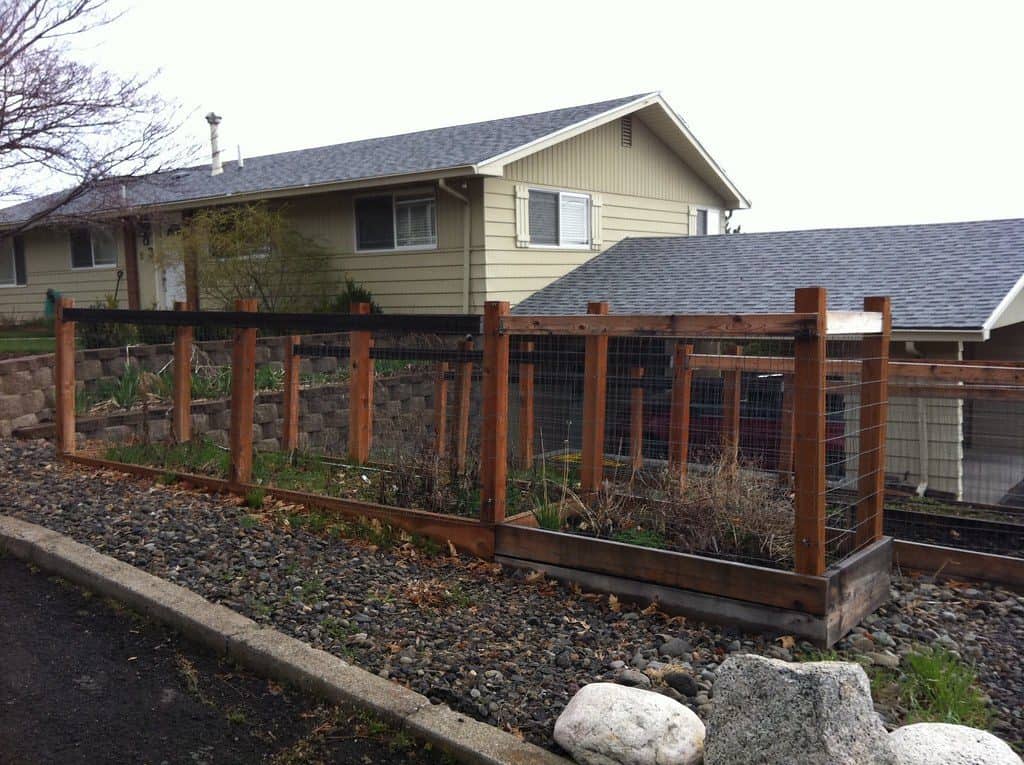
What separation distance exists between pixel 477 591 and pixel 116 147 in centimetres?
1066

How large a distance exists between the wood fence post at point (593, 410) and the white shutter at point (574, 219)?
1001cm

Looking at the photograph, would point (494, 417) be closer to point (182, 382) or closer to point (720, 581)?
point (720, 581)

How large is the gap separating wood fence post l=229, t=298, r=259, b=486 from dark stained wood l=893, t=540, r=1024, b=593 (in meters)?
4.72

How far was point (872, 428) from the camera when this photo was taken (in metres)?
5.41

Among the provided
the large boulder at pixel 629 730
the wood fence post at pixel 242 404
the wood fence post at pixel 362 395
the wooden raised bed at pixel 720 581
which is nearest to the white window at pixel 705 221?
the wood fence post at pixel 362 395

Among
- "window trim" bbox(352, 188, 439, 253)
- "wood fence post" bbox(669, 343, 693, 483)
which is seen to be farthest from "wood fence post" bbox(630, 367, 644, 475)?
"window trim" bbox(352, 188, 439, 253)

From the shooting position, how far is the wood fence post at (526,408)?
25.5 feet

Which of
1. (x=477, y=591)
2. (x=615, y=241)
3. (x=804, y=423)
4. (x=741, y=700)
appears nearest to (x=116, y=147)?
(x=615, y=241)

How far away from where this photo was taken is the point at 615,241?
1784 centimetres

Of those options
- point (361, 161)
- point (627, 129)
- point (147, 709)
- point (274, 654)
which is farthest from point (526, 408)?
point (627, 129)

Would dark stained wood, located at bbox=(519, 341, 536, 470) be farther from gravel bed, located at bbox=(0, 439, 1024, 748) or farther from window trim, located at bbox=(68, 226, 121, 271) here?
window trim, located at bbox=(68, 226, 121, 271)

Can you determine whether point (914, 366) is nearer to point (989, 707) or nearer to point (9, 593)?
point (989, 707)

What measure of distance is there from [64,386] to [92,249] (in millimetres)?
13141

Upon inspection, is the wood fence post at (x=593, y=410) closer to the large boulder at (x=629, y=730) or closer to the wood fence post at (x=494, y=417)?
the wood fence post at (x=494, y=417)
